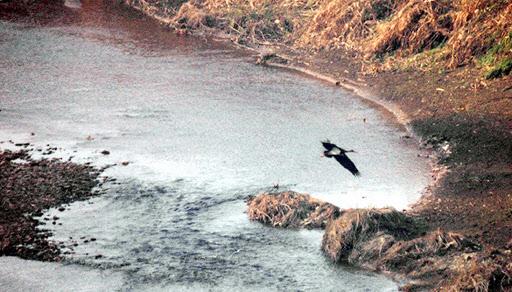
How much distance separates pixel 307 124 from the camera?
15984 mm

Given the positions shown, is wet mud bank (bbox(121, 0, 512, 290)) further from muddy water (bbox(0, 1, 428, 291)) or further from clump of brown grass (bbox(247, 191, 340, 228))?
muddy water (bbox(0, 1, 428, 291))

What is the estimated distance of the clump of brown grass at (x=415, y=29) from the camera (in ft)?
62.4

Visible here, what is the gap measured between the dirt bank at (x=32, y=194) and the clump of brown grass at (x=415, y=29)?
8.43 meters

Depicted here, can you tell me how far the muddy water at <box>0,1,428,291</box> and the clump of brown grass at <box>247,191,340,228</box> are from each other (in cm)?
19

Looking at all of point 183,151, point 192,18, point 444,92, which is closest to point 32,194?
point 183,151

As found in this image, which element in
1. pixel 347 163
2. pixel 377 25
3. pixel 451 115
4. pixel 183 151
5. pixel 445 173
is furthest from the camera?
pixel 377 25

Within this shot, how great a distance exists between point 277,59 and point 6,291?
11.5m

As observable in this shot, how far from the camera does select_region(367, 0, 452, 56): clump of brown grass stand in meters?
→ 19.0

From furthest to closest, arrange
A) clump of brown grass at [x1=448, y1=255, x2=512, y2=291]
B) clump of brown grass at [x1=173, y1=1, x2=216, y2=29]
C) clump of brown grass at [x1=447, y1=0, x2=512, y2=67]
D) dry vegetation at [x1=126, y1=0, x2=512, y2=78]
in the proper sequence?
1. clump of brown grass at [x1=173, y1=1, x2=216, y2=29]
2. dry vegetation at [x1=126, y1=0, x2=512, y2=78]
3. clump of brown grass at [x1=447, y1=0, x2=512, y2=67]
4. clump of brown grass at [x1=448, y1=255, x2=512, y2=291]

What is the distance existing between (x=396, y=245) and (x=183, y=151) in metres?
5.00

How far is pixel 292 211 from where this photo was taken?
38.3 feet

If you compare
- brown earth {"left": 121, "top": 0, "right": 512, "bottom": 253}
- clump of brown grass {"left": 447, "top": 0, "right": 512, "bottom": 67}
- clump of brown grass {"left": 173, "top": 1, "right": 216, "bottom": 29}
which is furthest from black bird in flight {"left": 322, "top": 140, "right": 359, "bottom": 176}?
clump of brown grass {"left": 173, "top": 1, "right": 216, "bottom": 29}

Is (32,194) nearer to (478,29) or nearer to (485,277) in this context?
(485,277)

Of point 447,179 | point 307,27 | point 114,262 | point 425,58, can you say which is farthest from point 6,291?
point 307,27
